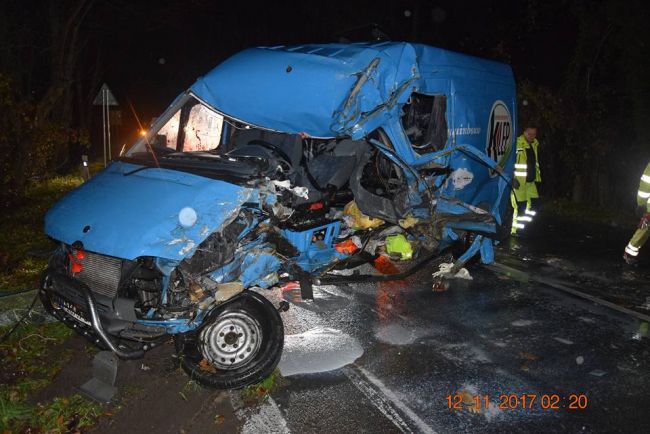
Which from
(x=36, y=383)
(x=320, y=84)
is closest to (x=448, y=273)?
(x=320, y=84)

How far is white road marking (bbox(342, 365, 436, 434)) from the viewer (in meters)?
3.55

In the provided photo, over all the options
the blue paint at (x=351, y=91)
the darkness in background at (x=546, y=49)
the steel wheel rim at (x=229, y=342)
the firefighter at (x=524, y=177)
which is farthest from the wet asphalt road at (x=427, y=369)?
the darkness in background at (x=546, y=49)

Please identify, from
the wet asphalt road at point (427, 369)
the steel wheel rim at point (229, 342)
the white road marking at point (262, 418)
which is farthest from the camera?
the steel wheel rim at point (229, 342)

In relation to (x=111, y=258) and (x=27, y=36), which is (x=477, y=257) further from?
(x=27, y=36)

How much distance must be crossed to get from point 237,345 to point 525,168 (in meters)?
5.76

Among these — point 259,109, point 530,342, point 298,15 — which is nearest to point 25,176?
point 259,109

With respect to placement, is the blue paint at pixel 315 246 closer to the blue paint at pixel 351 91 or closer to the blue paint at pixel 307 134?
the blue paint at pixel 307 134

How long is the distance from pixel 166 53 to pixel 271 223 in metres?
31.0

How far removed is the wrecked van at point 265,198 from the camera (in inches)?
148

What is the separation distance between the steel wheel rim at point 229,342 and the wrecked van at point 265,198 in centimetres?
1

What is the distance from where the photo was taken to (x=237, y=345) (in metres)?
4.06

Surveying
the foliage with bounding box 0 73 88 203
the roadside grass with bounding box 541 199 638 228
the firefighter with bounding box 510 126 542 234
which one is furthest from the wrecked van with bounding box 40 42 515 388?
the foliage with bounding box 0 73 88 203

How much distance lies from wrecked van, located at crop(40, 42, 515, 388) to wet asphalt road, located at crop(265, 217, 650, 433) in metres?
0.53

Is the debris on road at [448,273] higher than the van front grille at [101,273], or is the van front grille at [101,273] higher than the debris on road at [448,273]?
the van front grille at [101,273]
